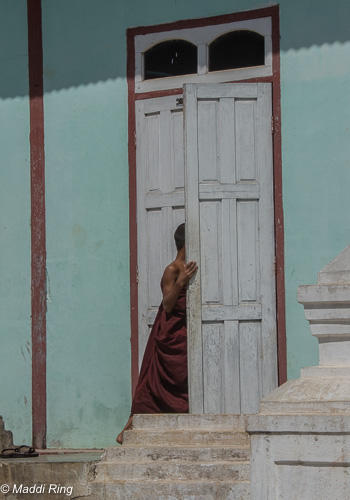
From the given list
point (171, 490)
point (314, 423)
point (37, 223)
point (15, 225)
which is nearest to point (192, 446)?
point (171, 490)

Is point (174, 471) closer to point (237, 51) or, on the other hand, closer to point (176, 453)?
point (176, 453)

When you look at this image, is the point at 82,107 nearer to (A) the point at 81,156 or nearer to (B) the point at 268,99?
(A) the point at 81,156

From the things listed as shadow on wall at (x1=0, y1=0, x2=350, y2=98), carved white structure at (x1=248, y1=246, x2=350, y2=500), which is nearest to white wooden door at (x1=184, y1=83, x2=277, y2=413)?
shadow on wall at (x1=0, y1=0, x2=350, y2=98)

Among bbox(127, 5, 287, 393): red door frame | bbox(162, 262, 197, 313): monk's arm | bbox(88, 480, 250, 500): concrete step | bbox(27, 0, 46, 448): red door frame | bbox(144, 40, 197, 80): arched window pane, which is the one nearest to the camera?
bbox(88, 480, 250, 500): concrete step

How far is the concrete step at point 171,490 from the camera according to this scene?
562 centimetres

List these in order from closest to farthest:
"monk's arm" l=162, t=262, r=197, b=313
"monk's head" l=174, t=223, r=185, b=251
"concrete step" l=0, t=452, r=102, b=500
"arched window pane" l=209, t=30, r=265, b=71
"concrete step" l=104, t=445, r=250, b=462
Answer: "concrete step" l=104, t=445, r=250, b=462 < "concrete step" l=0, t=452, r=102, b=500 < "monk's arm" l=162, t=262, r=197, b=313 < "monk's head" l=174, t=223, r=185, b=251 < "arched window pane" l=209, t=30, r=265, b=71

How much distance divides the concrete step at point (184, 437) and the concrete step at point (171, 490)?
406 millimetres

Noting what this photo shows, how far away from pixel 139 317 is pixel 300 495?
3.79m

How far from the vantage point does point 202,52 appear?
26.3 ft

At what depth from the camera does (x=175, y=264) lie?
7.50m

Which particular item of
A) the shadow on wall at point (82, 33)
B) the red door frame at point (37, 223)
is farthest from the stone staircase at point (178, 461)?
the shadow on wall at point (82, 33)

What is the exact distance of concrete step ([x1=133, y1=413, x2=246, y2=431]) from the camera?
6309 millimetres

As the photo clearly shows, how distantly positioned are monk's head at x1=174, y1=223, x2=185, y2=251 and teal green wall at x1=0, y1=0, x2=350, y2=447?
0.53m

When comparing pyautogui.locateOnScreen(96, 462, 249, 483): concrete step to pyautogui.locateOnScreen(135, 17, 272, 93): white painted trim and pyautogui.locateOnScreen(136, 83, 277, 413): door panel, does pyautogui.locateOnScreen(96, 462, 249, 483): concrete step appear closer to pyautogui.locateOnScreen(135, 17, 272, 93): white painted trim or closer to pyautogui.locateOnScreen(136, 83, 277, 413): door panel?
pyautogui.locateOnScreen(136, 83, 277, 413): door panel
